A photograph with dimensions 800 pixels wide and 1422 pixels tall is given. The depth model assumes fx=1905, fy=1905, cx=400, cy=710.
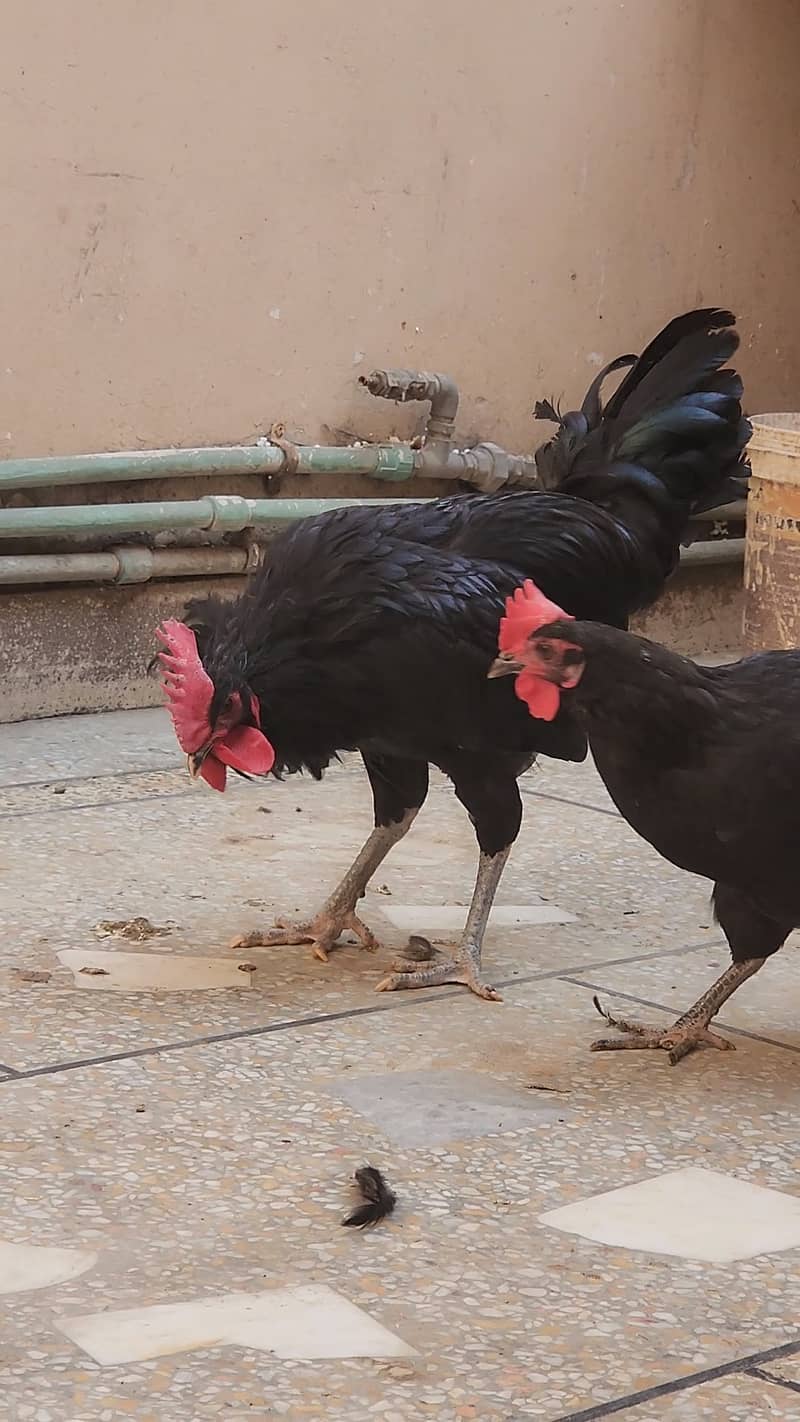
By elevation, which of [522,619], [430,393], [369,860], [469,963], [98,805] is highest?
[430,393]

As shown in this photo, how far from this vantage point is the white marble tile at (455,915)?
14.4 feet

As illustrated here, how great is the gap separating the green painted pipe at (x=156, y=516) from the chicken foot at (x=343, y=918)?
6.38ft

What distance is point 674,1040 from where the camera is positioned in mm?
3623

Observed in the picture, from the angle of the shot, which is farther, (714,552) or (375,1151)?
(714,552)

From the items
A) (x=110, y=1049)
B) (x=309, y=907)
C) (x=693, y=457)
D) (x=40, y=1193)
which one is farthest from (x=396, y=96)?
(x=40, y=1193)

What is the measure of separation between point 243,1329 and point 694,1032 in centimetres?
139

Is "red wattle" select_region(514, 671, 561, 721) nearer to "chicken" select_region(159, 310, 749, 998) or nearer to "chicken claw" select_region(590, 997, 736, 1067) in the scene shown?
"chicken" select_region(159, 310, 749, 998)

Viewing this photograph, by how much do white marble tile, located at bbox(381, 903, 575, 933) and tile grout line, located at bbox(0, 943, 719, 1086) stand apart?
1.02 feet

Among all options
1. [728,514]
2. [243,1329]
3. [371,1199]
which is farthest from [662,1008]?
[728,514]

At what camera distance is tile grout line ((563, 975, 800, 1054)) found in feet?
12.1

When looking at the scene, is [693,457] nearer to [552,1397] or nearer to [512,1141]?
[512,1141]

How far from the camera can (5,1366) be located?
2352 millimetres

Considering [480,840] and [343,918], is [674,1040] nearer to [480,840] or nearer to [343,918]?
[480,840]

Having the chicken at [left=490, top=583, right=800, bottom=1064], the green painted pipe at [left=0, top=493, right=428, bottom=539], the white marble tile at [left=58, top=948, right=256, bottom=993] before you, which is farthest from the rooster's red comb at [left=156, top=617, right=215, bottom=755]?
the green painted pipe at [left=0, top=493, right=428, bottom=539]
